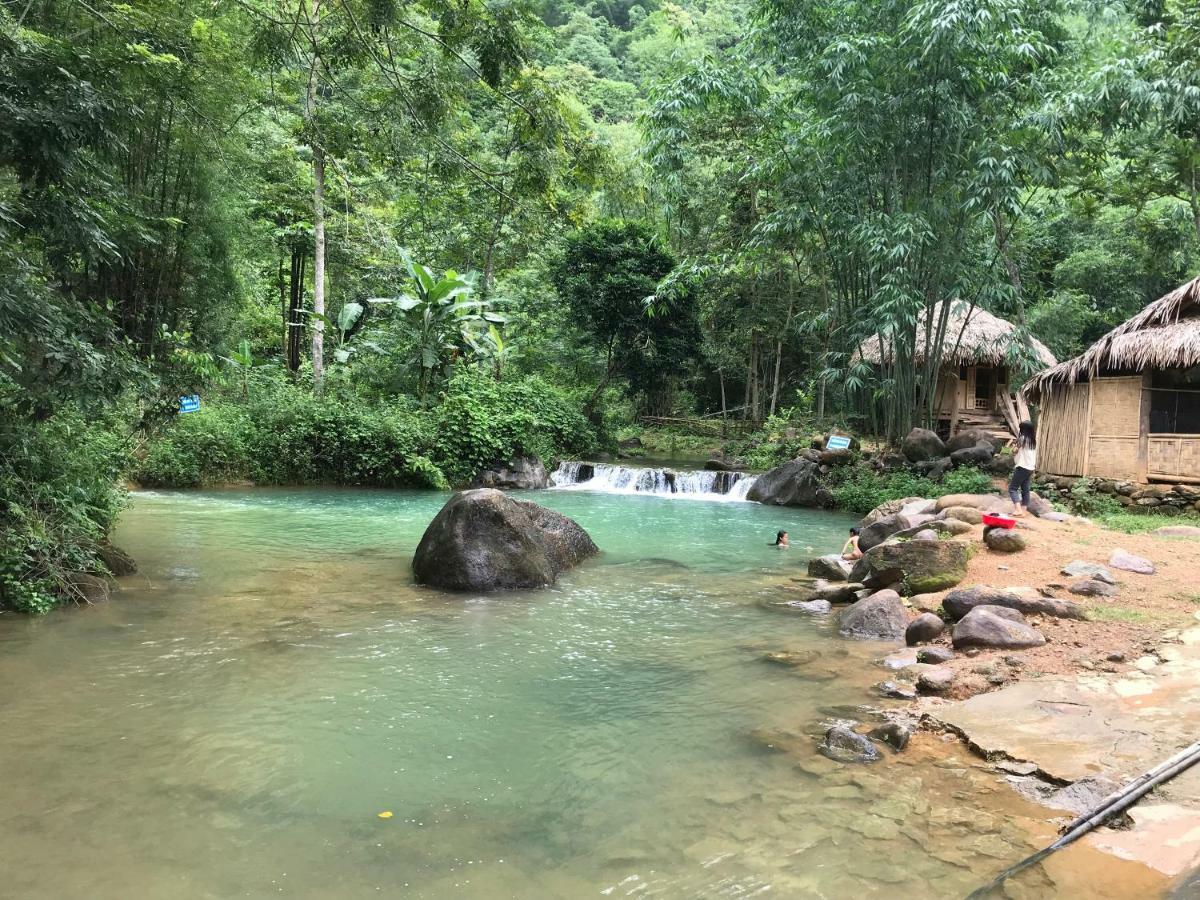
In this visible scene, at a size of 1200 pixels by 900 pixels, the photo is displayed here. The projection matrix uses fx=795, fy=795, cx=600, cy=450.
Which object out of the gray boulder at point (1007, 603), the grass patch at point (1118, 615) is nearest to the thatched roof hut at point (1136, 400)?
the grass patch at point (1118, 615)

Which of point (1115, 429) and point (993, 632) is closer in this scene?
point (993, 632)

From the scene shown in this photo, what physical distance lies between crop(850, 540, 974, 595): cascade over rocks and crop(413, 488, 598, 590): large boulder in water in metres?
3.32

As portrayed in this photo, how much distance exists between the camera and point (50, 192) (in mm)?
5461

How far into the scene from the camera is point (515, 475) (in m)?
18.0

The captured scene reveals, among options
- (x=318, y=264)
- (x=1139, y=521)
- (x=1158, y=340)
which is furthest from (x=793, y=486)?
(x=318, y=264)

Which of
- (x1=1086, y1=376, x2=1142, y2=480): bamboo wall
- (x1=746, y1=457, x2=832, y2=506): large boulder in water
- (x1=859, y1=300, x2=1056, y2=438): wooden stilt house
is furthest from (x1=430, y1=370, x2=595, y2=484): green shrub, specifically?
(x1=1086, y1=376, x2=1142, y2=480): bamboo wall

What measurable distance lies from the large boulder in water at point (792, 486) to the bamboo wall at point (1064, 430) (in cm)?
389

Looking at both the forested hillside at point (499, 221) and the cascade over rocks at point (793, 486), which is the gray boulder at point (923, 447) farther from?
the cascade over rocks at point (793, 486)

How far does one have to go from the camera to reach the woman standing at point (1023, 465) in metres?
10.4

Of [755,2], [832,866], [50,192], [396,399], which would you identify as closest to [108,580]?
[50,192]

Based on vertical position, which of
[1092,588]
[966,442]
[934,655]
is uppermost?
[966,442]

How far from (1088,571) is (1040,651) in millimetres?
2084

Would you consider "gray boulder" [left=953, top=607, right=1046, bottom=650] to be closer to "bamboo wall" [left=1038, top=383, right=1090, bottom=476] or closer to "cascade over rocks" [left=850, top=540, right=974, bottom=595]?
"cascade over rocks" [left=850, top=540, right=974, bottom=595]

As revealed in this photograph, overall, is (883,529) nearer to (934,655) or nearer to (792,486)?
(934,655)
